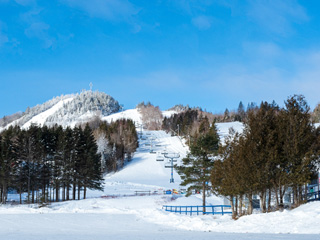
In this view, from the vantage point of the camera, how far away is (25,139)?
45812 millimetres

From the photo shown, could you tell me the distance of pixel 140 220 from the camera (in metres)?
27.1

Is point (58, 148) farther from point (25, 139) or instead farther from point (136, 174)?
point (136, 174)

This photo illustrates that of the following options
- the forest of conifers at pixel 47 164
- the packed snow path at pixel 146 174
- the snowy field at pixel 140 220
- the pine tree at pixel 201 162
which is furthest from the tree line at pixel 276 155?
the packed snow path at pixel 146 174

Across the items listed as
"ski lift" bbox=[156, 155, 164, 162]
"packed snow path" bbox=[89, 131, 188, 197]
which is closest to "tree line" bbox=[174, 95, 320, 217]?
"packed snow path" bbox=[89, 131, 188, 197]

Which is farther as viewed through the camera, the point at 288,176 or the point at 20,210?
the point at 20,210

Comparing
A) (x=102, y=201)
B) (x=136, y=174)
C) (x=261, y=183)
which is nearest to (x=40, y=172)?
(x=102, y=201)

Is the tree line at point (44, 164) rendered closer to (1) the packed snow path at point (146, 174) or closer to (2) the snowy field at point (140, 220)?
→ (2) the snowy field at point (140, 220)

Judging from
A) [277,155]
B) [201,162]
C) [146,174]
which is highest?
[277,155]

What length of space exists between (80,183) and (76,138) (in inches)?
277

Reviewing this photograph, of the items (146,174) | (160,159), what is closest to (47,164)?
(146,174)

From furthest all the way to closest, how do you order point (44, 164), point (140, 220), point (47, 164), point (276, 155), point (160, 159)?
point (160, 159)
point (47, 164)
point (44, 164)
point (140, 220)
point (276, 155)

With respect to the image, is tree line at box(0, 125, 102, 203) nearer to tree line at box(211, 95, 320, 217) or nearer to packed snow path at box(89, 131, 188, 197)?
packed snow path at box(89, 131, 188, 197)

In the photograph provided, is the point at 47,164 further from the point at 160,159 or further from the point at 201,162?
the point at 160,159

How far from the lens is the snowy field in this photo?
1558 centimetres
